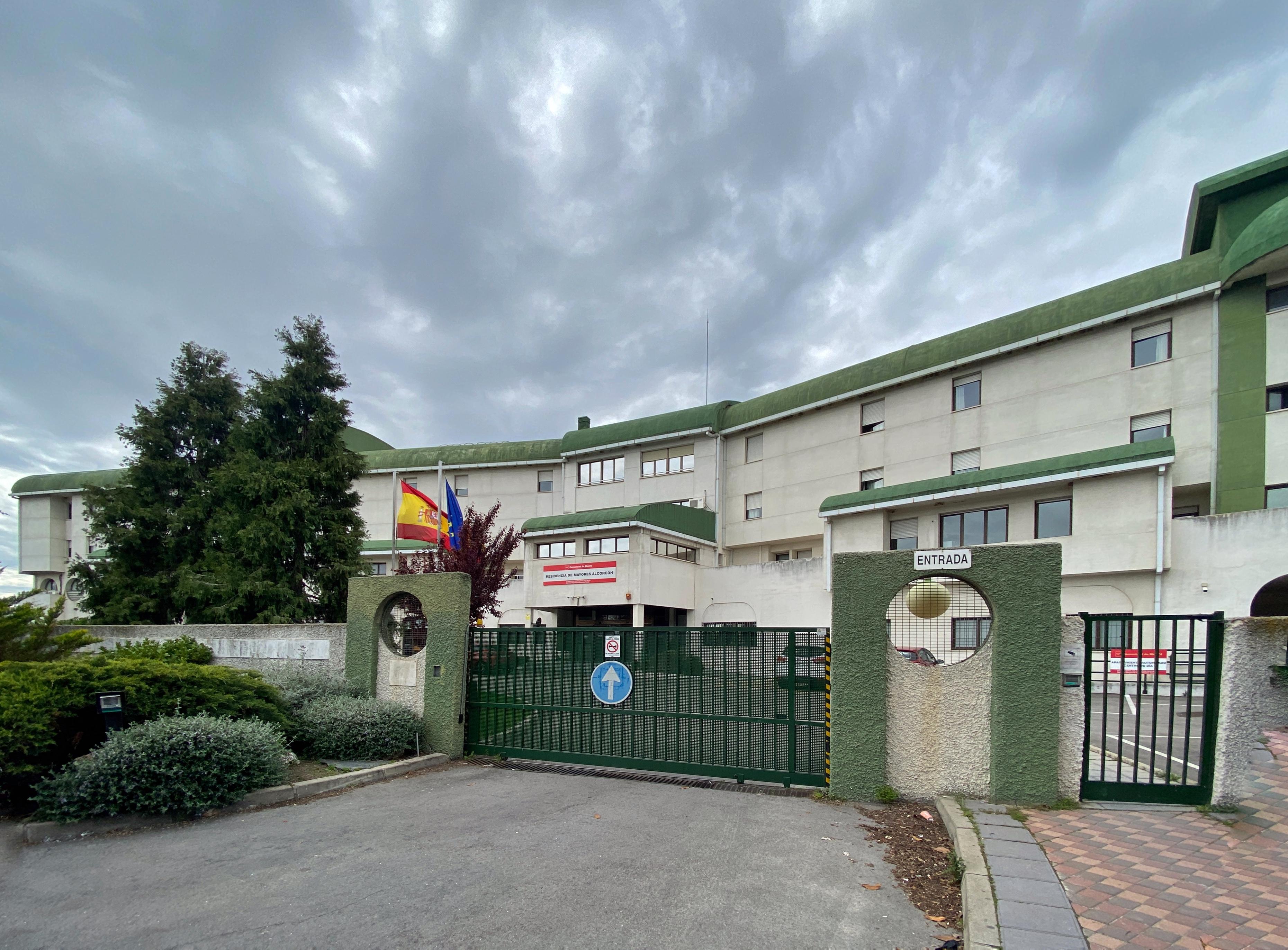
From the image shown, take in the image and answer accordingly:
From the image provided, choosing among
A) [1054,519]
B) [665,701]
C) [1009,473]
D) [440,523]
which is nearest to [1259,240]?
[1009,473]

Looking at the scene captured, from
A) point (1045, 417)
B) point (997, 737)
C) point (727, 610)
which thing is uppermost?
point (1045, 417)

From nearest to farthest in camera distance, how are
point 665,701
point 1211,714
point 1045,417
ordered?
point 1211,714 → point 665,701 → point 1045,417

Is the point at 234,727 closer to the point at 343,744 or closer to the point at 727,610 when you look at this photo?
the point at 343,744

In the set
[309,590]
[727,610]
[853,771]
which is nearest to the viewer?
[853,771]

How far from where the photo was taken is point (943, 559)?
729cm

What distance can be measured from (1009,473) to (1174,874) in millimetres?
20022

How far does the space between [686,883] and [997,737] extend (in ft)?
12.3

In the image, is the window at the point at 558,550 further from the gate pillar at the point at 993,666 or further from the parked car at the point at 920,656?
the gate pillar at the point at 993,666

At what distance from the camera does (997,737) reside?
22.9ft

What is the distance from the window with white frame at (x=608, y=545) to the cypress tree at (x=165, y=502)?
14486 millimetres

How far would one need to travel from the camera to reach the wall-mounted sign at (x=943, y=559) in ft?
23.7

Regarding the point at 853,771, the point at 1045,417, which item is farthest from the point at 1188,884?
the point at 1045,417

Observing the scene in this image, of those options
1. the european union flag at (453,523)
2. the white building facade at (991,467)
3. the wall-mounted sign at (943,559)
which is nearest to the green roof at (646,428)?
the white building facade at (991,467)

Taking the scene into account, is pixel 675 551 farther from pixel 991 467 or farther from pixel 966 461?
pixel 991 467
